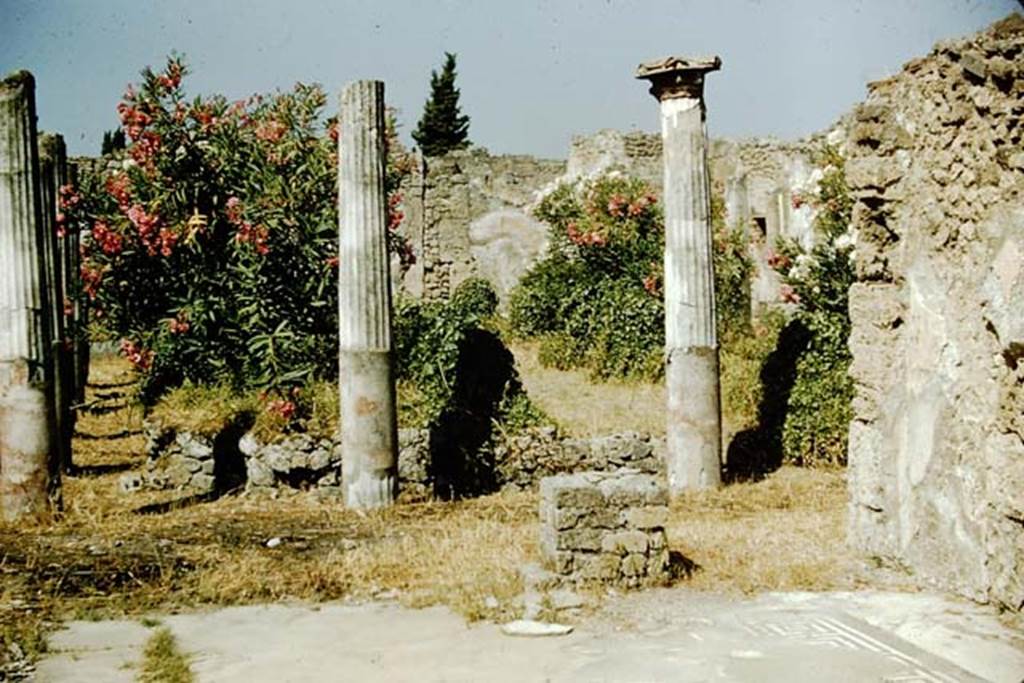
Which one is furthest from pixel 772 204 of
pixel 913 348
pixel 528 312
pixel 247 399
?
pixel 913 348

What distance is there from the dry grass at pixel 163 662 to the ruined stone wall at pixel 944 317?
4.08 m

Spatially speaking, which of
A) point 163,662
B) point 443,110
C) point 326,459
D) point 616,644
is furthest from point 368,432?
point 443,110

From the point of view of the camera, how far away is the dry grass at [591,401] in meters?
12.4

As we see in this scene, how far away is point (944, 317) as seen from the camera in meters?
6.72

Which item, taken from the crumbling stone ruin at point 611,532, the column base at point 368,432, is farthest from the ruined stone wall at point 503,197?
the crumbling stone ruin at point 611,532

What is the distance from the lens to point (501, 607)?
627 cm

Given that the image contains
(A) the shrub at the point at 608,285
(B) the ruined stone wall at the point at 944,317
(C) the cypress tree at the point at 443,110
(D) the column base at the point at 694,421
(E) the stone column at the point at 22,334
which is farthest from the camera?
(C) the cypress tree at the point at 443,110

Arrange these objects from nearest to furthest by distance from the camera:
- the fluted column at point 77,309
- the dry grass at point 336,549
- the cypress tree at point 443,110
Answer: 1. the dry grass at point 336,549
2. the fluted column at point 77,309
3. the cypress tree at point 443,110

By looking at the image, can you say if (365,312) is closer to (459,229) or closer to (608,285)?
(608,285)

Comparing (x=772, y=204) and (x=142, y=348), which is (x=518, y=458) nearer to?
(x=142, y=348)

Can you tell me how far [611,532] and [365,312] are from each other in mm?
4113

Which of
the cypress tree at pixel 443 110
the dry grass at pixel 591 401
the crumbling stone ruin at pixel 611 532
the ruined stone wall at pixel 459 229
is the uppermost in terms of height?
the cypress tree at pixel 443 110

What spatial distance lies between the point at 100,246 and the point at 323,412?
3527 mm

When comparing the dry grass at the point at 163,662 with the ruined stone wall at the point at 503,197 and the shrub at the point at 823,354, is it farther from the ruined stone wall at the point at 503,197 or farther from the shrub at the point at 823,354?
the ruined stone wall at the point at 503,197
